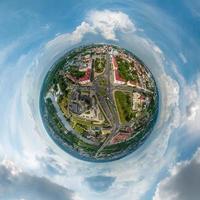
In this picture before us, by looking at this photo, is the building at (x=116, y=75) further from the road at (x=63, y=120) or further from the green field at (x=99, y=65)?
the road at (x=63, y=120)

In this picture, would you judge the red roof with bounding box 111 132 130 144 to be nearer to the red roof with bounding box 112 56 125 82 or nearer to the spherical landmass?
the spherical landmass

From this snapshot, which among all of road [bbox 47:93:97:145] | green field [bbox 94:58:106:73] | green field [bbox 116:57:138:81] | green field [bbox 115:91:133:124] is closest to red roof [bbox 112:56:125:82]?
green field [bbox 116:57:138:81]

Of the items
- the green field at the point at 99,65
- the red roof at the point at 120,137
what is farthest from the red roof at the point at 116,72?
the red roof at the point at 120,137

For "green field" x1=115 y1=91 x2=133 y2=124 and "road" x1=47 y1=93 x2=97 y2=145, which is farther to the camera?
"green field" x1=115 y1=91 x2=133 y2=124

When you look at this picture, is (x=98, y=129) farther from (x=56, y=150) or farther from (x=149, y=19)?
(x=149, y=19)

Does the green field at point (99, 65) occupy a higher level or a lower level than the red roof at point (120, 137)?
higher

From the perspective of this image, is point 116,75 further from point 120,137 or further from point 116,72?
point 120,137

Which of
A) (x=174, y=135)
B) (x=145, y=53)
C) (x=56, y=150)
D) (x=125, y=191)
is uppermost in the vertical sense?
(x=145, y=53)

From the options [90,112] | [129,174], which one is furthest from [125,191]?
[90,112]

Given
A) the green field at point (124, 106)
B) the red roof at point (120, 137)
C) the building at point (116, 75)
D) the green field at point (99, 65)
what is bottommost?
the red roof at point (120, 137)
